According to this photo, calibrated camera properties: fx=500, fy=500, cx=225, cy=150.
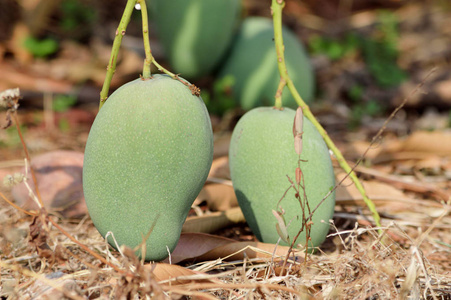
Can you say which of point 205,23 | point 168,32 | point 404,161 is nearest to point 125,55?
point 168,32

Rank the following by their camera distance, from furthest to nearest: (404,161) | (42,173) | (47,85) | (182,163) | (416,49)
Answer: (416,49)
(47,85)
(404,161)
(42,173)
(182,163)

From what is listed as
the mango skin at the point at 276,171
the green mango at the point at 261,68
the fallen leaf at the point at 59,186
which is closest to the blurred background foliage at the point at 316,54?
the green mango at the point at 261,68

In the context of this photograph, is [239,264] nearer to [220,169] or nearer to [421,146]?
[220,169]

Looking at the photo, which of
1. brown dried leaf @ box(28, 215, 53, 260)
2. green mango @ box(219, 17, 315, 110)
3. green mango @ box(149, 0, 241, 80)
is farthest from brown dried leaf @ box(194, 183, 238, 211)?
green mango @ box(149, 0, 241, 80)

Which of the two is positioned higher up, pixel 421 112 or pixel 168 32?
pixel 168 32

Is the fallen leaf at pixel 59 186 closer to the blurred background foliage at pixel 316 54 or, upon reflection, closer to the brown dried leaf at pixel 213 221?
the brown dried leaf at pixel 213 221

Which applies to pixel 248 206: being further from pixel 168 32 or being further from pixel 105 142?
pixel 168 32
